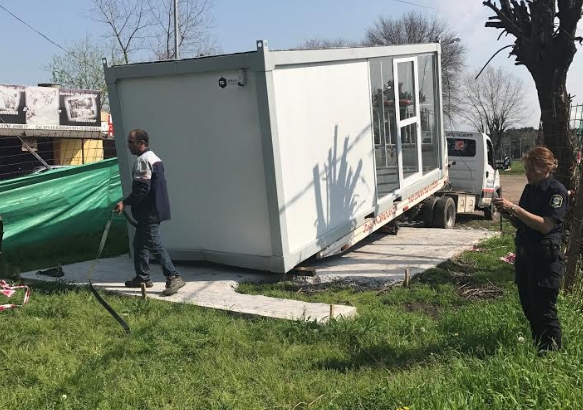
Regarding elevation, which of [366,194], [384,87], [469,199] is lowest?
[469,199]

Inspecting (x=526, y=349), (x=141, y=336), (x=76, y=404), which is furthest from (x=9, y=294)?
(x=526, y=349)

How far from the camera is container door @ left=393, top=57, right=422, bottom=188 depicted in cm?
929

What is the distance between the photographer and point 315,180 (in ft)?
24.2

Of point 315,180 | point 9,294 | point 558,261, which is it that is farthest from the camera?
point 315,180

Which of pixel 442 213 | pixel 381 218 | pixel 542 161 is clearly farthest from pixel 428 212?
pixel 542 161

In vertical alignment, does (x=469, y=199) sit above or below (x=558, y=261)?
below

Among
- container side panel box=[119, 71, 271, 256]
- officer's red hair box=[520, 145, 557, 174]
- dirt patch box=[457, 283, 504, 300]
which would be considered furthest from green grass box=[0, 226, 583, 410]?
container side panel box=[119, 71, 271, 256]

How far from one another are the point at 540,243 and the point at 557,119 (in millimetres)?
3255

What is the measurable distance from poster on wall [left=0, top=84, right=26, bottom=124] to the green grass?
15060 millimetres

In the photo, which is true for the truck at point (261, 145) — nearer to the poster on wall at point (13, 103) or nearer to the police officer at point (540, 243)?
the police officer at point (540, 243)

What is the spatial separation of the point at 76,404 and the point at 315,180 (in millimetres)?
4356

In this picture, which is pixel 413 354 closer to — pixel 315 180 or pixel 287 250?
pixel 287 250

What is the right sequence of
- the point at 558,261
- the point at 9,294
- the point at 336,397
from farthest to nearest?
the point at 9,294 → the point at 558,261 → the point at 336,397

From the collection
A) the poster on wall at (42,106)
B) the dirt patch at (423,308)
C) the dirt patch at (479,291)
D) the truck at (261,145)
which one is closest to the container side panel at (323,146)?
the truck at (261,145)
